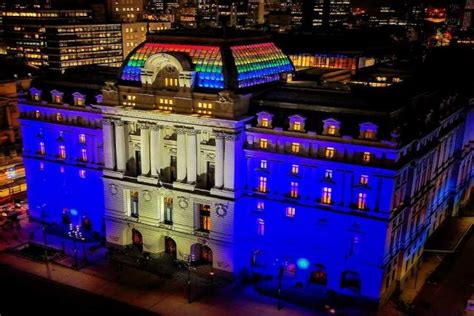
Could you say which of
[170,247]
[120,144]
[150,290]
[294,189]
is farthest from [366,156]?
[120,144]

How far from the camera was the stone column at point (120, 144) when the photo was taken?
97.6m

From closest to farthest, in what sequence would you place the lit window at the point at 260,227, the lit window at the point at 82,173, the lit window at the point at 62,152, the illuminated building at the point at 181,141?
the illuminated building at the point at 181,141
the lit window at the point at 260,227
the lit window at the point at 82,173
the lit window at the point at 62,152

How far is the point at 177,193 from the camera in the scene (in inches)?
3725

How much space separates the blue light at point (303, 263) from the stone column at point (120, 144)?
34.1 metres

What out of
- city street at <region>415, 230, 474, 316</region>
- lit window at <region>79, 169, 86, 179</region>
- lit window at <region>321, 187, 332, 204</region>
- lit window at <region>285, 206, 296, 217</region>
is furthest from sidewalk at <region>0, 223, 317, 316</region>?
city street at <region>415, 230, 474, 316</region>

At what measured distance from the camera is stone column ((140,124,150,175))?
9544cm

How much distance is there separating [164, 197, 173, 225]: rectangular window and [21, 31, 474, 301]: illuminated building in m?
0.20

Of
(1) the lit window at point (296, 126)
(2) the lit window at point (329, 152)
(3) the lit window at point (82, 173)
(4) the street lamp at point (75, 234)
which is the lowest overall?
(4) the street lamp at point (75, 234)

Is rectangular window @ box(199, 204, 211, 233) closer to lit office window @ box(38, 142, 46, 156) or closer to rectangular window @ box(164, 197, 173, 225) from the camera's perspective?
rectangular window @ box(164, 197, 173, 225)

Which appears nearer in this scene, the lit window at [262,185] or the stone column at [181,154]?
the lit window at [262,185]

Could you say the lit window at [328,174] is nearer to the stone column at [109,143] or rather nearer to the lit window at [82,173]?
the stone column at [109,143]

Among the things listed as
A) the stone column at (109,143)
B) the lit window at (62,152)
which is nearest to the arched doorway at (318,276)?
the stone column at (109,143)

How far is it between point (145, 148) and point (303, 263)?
3235 centimetres

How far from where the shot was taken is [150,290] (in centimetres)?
8956
